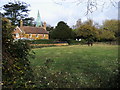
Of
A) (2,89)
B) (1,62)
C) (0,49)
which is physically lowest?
(2,89)

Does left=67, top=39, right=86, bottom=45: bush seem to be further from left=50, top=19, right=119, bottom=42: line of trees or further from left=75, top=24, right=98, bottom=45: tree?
left=75, top=24, right=98, bottom=45: tree

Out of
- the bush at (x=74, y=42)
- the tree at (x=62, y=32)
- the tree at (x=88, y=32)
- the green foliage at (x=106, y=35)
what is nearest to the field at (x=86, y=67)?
the tree at (x=62, y=32)

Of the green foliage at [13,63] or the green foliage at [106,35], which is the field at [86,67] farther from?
the green foliage at [106,35]

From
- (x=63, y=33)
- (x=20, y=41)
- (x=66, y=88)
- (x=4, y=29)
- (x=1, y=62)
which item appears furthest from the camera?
(x=63, y=33)

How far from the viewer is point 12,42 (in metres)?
2.46

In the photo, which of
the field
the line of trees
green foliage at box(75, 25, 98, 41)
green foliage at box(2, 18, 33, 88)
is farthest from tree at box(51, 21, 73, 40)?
green foliage at box(2, 18, 33, 88)

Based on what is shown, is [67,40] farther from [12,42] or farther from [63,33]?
[12,42]

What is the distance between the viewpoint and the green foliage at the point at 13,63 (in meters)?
2.19

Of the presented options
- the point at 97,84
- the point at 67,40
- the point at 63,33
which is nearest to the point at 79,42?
the point at 67,40

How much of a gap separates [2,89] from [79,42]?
33.3 metres

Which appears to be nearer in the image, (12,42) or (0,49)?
(0,49)

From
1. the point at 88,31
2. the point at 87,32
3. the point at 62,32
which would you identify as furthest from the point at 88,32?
the point at 62,32

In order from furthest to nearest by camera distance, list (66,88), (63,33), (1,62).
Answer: (63,33) → (66,88) → (1,62)

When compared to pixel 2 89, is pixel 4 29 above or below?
above
